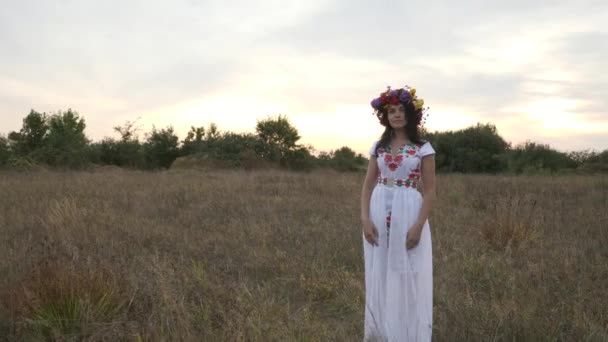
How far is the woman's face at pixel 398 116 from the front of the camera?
288cm

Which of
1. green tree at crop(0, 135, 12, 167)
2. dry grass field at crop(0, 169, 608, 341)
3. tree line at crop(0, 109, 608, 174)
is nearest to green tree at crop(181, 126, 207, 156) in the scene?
tree line at crop(0, 109, 608, 174)

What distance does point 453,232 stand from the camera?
6641mm

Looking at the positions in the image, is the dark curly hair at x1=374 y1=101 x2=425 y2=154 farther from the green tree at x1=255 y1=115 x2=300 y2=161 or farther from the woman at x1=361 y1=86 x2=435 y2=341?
the green tree at x1=255 y1=115 x2=300 y2=161

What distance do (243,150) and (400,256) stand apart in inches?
1147

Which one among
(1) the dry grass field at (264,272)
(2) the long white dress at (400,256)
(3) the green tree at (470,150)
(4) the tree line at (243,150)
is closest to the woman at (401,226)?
(2) the long white dress at (400,256)

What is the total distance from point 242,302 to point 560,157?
3152cm

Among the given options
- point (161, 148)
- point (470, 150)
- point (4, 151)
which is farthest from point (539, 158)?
point (4, 151)

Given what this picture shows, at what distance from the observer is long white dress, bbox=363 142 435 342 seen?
9.25 ft

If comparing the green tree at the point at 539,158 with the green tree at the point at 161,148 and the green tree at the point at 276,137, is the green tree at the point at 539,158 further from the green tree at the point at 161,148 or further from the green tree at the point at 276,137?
the green tree at the point at 161,148

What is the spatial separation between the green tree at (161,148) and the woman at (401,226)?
33144 mm

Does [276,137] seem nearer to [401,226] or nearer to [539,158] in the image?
[539,158]

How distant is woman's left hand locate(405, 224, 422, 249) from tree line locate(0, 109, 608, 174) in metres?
23.5

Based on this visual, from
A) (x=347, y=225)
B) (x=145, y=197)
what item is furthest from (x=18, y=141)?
(x=347, y=225)

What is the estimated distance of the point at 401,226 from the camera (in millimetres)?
2799
